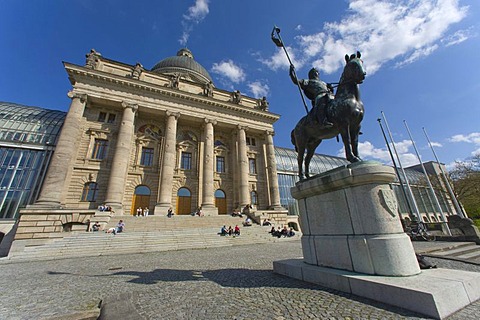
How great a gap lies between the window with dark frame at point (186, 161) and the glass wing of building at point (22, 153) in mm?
14418

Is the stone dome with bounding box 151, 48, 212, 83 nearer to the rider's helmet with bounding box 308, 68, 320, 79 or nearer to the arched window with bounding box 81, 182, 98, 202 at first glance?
the arched window with bounding box 81, 182, 98, 202

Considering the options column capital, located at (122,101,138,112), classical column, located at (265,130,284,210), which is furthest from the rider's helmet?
column capital, located at (122,101,138,112)

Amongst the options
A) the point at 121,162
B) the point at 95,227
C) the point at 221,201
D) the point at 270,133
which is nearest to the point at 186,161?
the point at 221,201

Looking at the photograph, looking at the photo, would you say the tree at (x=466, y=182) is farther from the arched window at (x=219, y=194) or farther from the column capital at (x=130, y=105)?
the column capital at (x=130, y=105)

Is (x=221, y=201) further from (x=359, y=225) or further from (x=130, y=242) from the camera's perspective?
(x=359, y=225)

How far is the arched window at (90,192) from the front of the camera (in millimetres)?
20561

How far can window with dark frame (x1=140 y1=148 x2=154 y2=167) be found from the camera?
80.9 feet

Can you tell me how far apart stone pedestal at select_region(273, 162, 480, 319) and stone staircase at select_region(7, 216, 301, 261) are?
11.0m

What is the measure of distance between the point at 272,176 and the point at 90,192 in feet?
71.5

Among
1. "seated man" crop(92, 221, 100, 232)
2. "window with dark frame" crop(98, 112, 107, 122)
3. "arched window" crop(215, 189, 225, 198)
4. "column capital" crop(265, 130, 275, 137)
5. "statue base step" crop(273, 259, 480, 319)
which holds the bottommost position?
"statue base step" crop(273, 259, 480, 319)

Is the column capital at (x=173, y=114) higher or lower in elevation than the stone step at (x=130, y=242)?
higher

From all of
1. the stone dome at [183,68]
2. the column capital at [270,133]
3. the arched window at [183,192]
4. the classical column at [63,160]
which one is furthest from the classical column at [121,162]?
the column capital at [270,133]

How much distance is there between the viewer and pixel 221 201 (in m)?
27.1

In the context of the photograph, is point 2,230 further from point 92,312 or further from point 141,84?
point 92,312
